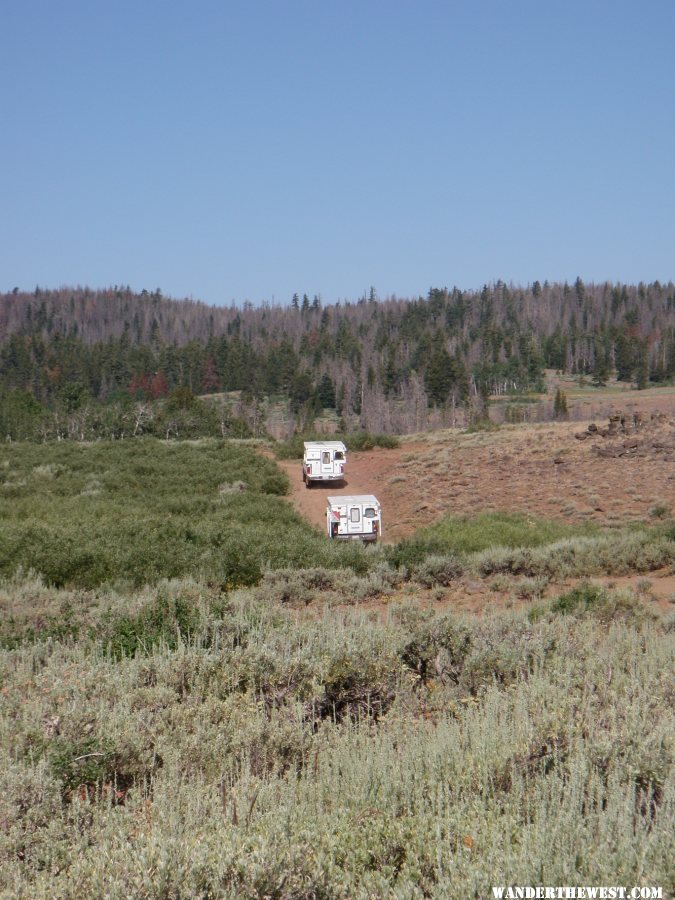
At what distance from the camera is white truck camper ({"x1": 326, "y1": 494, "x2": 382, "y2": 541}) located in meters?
19.0

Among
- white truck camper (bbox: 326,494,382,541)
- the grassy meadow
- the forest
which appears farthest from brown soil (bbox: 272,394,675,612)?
the forest

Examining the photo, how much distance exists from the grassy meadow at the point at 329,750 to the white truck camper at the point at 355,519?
10148 mm

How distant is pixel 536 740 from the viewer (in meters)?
3.55

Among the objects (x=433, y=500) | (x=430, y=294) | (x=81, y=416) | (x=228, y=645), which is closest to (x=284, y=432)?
(x=81, y=416)

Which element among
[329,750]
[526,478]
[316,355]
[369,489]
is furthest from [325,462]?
[316,355]

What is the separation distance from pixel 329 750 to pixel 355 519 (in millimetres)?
15303

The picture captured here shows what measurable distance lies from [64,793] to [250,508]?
17236 millimetres

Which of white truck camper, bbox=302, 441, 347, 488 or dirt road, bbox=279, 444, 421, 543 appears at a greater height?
white truck camper, bbox=302, 441, 347, 488

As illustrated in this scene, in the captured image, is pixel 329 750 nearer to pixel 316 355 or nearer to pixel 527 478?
pixel 527 478

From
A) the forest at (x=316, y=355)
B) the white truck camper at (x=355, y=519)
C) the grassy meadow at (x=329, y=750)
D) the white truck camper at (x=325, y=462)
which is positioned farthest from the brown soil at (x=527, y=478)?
the forest at (x=316, y=355)

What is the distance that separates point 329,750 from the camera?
3801mm

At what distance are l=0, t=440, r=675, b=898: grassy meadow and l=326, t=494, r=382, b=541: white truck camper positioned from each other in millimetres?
10148

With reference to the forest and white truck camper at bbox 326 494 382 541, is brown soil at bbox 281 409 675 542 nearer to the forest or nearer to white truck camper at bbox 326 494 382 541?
white truck camper at bbox 326 494 382 541

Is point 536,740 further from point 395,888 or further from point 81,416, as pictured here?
point 81,416
